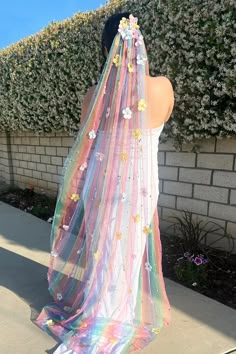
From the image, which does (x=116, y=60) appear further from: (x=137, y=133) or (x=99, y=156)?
(x=99, y=156)

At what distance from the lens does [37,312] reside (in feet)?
7.13

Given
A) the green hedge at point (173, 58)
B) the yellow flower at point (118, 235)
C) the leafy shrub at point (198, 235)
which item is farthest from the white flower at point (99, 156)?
the leafy shrub at point (198, 235)

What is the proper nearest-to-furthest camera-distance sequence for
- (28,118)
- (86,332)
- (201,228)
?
(86,332), (201,228), (28,118)

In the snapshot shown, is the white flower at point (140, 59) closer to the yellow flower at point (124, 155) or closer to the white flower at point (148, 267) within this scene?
the yellow flower at point (124, 155)

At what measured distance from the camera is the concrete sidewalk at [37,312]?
179 centimetres

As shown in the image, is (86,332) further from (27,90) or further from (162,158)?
(27,90)

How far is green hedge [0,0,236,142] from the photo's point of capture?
2408 millimetres

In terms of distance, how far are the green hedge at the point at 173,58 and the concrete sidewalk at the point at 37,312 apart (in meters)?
1.42

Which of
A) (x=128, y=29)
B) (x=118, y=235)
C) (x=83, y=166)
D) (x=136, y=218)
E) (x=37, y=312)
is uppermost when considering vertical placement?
(x=128, y=29)

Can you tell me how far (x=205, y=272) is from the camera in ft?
8.34

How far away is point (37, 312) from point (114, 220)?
1.04m

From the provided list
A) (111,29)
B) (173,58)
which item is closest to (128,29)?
(111,29)

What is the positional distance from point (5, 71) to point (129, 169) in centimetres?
445

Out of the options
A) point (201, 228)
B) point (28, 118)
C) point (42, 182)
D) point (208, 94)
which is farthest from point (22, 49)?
point (201, 228)
